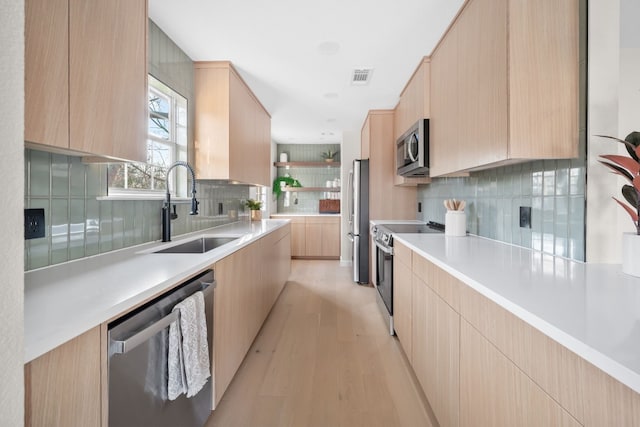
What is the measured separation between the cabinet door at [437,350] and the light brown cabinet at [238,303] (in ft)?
3.62

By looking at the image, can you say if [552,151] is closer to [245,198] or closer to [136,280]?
[136,280]

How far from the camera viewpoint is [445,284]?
1.40 metres

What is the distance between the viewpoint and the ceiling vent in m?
2.89

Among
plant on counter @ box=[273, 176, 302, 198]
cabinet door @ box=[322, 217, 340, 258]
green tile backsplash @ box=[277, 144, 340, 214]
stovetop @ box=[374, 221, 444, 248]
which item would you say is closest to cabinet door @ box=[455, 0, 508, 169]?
stovetop @ box=[374, 221, 444, 248]

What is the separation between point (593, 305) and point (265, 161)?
12.6 feet

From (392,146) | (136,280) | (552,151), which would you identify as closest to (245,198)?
(392,146)

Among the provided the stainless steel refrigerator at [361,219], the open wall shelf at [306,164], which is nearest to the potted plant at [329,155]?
the open wall shelf at [306,164]

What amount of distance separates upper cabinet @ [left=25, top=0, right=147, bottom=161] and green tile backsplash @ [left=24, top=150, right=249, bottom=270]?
26 cm

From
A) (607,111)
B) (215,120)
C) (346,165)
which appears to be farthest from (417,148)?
(346,165)

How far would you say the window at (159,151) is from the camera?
184 centimetres

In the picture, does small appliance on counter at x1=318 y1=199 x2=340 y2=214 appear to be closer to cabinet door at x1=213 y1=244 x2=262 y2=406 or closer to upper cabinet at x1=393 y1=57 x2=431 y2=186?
upper cabinet at x1=393 y1=57 x2=431 y2=186

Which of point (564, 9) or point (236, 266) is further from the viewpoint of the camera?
point (236, 266)

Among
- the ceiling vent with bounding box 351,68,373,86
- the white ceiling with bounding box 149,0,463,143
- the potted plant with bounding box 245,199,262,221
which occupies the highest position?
the ceiling vent with bounding box 351,68,373,86

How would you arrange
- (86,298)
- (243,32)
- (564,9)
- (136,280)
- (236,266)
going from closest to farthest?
(86,298) < (136,280) < (564,9) < (236,266) < (243,32)
